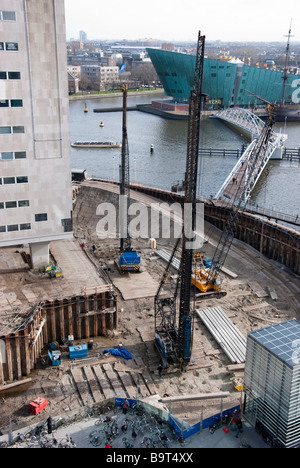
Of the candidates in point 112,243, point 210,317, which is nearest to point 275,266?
point 210,317

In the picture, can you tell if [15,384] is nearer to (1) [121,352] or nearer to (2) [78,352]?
(2) [78,352]

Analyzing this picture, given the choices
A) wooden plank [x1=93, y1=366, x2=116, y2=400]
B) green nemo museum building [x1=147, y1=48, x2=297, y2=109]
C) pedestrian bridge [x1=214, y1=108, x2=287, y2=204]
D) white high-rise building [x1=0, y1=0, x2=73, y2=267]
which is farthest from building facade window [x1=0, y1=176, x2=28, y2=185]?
green nemo museum building [x1=147, y1=48, x2=297, y2=109]

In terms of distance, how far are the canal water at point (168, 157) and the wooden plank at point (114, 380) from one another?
3606 cm

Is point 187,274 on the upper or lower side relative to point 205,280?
upper

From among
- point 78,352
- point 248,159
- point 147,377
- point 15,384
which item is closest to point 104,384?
point 147,377

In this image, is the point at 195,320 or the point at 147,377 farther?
the point at 195,320

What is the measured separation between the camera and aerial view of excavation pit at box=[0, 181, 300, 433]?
79.5 feet

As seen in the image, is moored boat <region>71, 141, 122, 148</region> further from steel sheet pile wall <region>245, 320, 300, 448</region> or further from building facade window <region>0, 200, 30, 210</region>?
steel sheet pile wall <region>245, 320, 300, 448</region>

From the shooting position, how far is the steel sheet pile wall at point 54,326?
25359 mm

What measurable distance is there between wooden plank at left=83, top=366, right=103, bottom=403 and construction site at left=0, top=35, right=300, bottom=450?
5 cm

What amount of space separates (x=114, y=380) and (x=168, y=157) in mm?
61782

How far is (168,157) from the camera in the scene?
8294 cm

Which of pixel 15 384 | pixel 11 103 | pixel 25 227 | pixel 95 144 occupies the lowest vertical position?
pixel 15 384

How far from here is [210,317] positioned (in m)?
30.8
